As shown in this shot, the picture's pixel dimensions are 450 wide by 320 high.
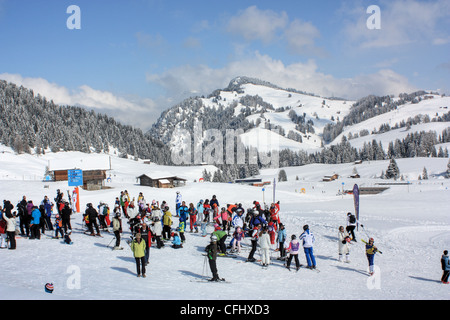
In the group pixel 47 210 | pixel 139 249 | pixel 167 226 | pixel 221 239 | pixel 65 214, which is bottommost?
pixel 221 239

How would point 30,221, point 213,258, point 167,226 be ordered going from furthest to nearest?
point 167,226 < point 30,221 < point 213,258

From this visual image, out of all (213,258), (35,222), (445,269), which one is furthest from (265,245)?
(35,222)

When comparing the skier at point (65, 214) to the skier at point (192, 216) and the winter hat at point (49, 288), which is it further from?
the winter hat at point (49, 288)

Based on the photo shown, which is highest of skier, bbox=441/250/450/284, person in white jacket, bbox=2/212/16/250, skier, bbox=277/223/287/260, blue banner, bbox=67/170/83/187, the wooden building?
blue banner, bbox=67/170/83/187

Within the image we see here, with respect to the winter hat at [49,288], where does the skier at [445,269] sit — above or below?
below

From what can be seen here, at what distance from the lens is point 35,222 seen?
1605 cm

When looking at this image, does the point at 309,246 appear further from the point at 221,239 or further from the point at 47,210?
the point at 47,210

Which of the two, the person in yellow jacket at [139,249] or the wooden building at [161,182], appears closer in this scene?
the person in yellow jacket at [139,249]

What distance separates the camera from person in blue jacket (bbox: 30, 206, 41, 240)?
15719mm

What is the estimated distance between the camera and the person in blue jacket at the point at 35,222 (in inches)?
619

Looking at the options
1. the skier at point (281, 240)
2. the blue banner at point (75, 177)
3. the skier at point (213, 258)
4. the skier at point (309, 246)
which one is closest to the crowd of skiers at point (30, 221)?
the skier at point (213, 258)

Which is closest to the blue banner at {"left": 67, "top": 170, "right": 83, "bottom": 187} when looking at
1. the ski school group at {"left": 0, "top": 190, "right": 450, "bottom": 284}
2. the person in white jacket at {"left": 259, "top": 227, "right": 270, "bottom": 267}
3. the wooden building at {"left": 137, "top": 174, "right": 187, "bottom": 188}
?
the ski school group at {"left": 0, "top": 190, "right": 450, "bottom": 284}

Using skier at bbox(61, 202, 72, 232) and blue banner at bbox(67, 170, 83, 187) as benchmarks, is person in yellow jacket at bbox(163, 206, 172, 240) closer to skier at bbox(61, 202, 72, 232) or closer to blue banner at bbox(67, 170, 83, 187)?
skier at bbox(61, 202, 72, 232)
